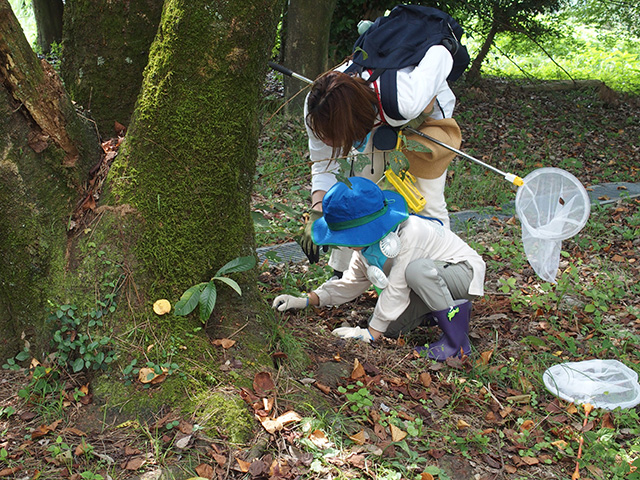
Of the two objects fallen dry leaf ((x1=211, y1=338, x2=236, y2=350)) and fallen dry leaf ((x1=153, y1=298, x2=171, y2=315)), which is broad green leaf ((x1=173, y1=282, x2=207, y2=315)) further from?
fallen dry leaf ((x1=211, y1=338, x2=236, y2=350))

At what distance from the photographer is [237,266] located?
107 inches

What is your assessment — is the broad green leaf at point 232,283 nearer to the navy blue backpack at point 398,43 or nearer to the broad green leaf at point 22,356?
the broad green leaf at point 22,356

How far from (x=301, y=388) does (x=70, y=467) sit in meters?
1.00

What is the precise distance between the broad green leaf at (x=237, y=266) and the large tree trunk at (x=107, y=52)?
999 mm

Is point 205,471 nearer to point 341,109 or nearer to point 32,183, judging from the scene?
point 32,183

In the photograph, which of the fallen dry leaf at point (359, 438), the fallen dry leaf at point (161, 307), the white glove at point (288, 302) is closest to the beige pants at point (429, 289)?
the white glove at point (288, 302)

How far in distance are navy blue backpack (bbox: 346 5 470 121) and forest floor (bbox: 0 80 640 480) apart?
1.51m

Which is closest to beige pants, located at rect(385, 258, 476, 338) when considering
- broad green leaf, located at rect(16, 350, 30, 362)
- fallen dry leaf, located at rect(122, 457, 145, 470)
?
fallen dry leaf, located at rect(122, 457, 145, 470)

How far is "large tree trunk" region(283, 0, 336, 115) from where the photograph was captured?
26.5ft

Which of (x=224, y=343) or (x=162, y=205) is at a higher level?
(x=162, y=205)

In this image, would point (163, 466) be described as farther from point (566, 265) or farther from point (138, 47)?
point (566, 265)

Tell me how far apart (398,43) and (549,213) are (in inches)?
56.7

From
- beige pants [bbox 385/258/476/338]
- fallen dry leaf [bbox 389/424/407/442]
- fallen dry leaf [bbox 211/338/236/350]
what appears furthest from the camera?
beige pants [bbox 385/258/476/338]

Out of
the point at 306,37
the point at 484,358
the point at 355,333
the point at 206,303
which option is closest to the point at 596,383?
the point at 484,358
